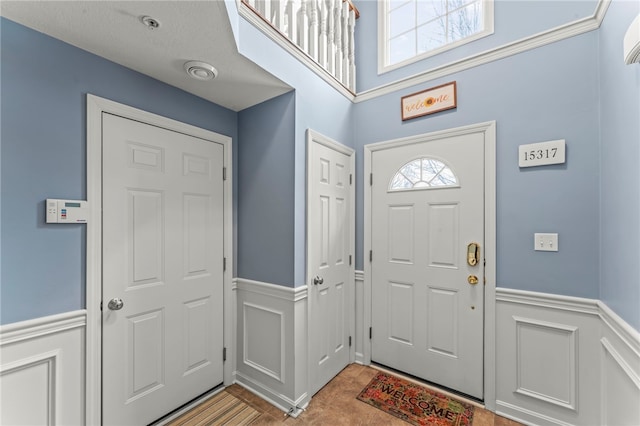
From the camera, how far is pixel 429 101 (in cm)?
216

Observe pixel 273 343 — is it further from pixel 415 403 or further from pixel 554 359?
pixel 554 359

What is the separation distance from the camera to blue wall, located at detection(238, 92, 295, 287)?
194cm

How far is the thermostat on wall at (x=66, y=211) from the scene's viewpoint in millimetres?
1317

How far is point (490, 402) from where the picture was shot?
74.4 inches

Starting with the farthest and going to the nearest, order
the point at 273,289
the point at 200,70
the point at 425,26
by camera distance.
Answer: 1. the point at 425,26
2. the point at 273,289
3. the point at 200,70

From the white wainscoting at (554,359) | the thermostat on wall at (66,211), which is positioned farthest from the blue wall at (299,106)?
the white wainscoting at (554,359)

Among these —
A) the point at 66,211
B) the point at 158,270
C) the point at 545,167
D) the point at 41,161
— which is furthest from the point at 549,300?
the point at 41,161

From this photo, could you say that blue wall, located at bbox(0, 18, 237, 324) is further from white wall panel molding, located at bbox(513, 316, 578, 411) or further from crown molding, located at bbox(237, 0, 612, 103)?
white wall panel molding, located at bbox(513, 316, 578, 411)

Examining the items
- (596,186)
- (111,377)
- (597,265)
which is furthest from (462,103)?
(111,377)

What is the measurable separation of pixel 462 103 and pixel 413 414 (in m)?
2.27

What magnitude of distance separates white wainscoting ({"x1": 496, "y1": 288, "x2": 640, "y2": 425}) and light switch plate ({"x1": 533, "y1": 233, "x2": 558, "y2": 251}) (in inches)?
11.7

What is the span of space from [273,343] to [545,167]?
222cm

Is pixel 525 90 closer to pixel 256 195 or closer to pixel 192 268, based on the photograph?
pixel 256 195

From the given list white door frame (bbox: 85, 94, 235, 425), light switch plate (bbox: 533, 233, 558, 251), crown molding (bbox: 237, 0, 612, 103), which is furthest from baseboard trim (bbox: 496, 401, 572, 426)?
white door frame (bbox: 85, 94, 235, 425)
